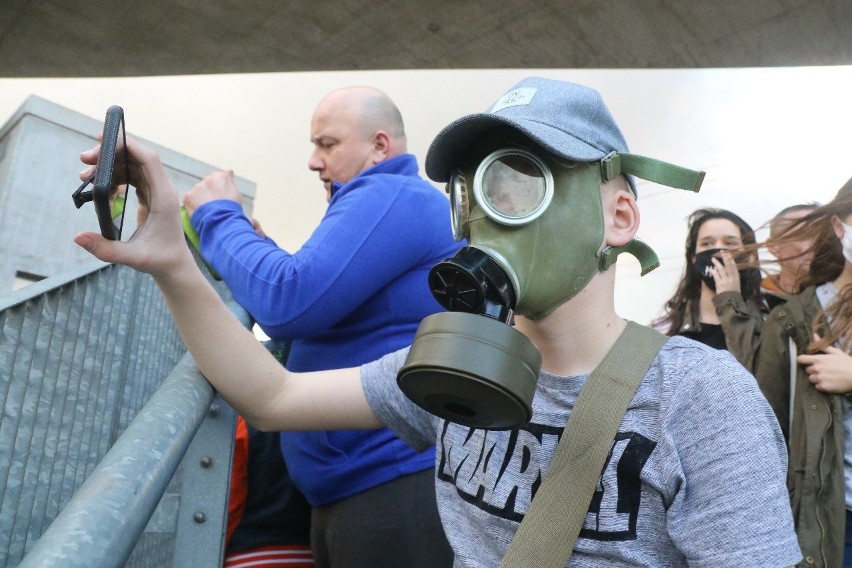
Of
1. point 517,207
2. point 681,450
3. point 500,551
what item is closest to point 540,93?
point 517,207

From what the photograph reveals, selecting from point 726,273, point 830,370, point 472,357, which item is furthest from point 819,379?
point 472,357

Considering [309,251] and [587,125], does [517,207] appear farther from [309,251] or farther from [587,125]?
[309,251]

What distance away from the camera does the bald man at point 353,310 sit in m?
1.78

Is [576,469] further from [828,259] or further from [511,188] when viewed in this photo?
[828,259]

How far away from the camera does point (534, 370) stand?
119 cm

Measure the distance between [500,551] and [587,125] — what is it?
2.41 ft

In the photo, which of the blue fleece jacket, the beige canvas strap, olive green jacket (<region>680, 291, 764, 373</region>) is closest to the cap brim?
the beige canvas strap

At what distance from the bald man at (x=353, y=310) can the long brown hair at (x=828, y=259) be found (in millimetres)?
1309

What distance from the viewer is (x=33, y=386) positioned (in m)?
1.30

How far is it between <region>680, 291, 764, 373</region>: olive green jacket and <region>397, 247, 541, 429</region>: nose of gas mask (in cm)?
181

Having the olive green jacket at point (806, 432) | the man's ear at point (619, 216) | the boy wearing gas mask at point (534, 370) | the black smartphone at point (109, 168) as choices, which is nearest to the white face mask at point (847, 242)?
the olive green jacket at point (806, 432)

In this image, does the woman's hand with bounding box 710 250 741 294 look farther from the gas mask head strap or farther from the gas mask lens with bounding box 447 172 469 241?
the gas mask lens with bounding box 447 172 469 241

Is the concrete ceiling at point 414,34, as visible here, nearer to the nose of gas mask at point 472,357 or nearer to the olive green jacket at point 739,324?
the olive green jacket at point 739,324

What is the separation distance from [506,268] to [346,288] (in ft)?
2.19
